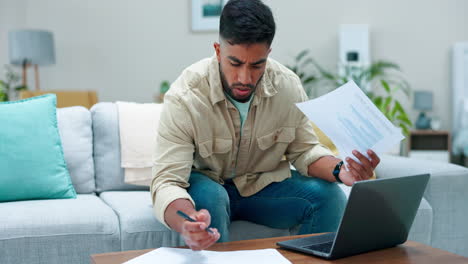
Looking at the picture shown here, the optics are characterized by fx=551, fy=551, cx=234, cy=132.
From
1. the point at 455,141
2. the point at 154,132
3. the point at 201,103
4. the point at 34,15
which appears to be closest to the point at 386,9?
the point at 455,141

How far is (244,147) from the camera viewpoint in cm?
170

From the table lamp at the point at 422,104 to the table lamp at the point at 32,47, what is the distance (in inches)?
133

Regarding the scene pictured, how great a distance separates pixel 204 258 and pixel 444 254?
54cm

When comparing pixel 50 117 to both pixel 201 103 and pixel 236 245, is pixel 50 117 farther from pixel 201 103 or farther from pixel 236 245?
pixel 236 245

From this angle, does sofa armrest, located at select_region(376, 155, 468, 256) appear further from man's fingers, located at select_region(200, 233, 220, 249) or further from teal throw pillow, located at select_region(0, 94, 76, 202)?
teal throw pillow, located at select_region(0, 94, 76, 202)

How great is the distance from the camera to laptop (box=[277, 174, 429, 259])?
1145mm

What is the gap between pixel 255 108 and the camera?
1690mm

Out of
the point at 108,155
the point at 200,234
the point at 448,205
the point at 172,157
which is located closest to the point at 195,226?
the point at 200,234

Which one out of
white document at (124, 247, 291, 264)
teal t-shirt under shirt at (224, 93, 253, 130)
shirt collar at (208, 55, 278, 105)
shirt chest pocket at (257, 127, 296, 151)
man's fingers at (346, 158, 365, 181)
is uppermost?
shirt collar at (208, 55, 278, 105)

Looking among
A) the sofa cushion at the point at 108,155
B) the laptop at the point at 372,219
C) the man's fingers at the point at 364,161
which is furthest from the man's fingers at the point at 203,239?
the sofa cushion at the point at 108,155

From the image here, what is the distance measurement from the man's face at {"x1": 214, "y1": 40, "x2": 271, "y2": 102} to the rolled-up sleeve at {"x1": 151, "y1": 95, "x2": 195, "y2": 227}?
0.59ft

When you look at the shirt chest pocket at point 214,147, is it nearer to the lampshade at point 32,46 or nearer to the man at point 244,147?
the man at point 244,147

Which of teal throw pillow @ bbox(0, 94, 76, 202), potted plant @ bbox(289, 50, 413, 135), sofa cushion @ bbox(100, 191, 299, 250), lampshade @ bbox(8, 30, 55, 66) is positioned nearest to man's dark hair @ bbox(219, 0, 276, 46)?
sofa cushion @ bbox(100, 191, 299, 250)

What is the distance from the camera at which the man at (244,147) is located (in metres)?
1.43
